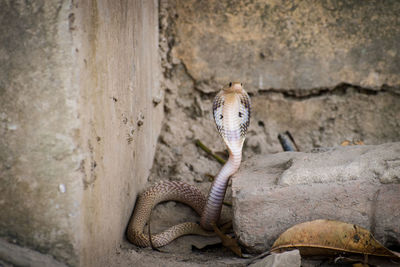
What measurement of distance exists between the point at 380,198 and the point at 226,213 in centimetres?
114

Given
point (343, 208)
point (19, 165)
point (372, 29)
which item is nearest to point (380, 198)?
point (343, 208)

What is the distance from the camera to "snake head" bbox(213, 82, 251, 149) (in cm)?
277

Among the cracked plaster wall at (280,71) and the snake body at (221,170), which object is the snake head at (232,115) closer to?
the snake body at (221,170)

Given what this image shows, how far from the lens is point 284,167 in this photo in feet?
8.55

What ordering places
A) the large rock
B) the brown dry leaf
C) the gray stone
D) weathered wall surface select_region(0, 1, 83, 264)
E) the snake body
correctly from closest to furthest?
1. weathered wall surface select_region(0, 1, 83, 264)
2. the gray stone
3. the brown dry leaf
4. the large rock
5. the snake body

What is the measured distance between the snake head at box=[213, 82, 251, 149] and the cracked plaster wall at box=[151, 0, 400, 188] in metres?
0.81

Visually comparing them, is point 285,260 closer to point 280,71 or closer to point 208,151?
point 208,151

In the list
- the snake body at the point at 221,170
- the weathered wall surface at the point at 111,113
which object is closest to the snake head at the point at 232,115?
the snake body at the point at 221,170

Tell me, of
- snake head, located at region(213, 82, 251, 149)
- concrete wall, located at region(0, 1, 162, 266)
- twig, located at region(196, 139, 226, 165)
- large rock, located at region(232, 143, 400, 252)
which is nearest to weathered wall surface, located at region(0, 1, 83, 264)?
concrete wall, located at region(0, 1, 162, 266)

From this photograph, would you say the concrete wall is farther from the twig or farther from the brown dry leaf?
the twig

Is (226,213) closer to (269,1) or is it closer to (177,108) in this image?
(177,108)

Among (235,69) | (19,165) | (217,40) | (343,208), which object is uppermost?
(217,40)

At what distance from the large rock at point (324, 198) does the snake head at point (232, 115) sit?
448 millimetres

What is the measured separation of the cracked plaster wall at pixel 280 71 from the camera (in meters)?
3.59
